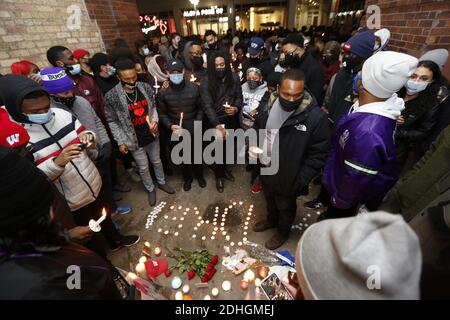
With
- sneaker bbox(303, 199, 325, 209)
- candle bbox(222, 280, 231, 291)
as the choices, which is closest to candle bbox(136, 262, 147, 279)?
candle bbox(222, 280, 231, 291)

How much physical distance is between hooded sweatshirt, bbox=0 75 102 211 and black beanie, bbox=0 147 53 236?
3.73ft

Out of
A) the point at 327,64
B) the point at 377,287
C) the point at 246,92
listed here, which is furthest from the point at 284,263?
the point at 327,64

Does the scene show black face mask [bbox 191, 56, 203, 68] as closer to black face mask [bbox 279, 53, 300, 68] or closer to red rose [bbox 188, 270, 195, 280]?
black face mask [bbox 279, 53, 300, 68]

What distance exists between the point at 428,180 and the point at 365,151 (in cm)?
83

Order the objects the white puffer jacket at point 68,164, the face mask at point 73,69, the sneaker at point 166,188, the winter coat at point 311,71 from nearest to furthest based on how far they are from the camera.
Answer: the white puffer jacket at point 68,164 → the face mask at point 73,69 → the winter coat at point 311,71 → the sneaker at point 166,188

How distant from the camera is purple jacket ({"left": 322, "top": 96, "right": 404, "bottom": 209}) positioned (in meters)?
1.84

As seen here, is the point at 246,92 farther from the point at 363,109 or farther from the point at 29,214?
the point at 29,214

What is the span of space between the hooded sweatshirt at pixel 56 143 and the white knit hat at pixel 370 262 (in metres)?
2.35

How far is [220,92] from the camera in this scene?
3951 mm

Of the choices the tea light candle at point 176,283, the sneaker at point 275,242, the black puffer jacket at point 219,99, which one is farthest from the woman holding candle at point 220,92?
the tea light candle at point 176,283

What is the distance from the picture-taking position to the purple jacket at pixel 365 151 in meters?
1.84

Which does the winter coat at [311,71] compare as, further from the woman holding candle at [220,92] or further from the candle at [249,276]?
the candle at [249,276]

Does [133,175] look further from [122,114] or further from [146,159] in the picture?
[122,114]
